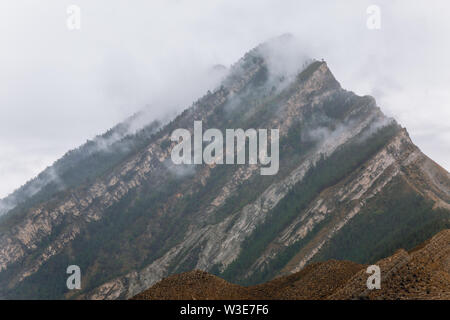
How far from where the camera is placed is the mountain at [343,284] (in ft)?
127

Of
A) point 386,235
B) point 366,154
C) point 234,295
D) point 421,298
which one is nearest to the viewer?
point 421,298

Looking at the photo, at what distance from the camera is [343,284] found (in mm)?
44719

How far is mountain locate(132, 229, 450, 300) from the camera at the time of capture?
127ft

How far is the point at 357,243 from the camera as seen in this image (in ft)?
504
